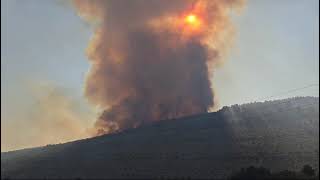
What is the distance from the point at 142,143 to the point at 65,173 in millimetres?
35032

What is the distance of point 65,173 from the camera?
394 ft

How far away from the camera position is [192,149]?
143500mm

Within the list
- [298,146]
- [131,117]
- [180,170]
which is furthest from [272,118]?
[180,170]

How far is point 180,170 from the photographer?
401ft

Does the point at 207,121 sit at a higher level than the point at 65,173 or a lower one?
higher

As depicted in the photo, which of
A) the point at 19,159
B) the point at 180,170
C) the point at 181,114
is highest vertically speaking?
the point at 181,114

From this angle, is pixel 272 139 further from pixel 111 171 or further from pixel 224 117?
pixel 111 171

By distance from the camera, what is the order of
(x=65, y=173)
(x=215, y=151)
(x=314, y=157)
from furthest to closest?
(x=215, y=151) → (x=314, y=157) → (x=65, y=173)

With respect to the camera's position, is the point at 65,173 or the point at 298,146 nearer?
the point at 65,173

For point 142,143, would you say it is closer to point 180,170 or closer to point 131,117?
point 180,170

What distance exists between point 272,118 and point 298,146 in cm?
3263

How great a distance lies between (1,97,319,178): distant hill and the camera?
4867 inches

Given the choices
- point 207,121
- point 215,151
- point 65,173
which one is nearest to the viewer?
point 65,173

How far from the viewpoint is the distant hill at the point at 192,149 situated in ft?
406
